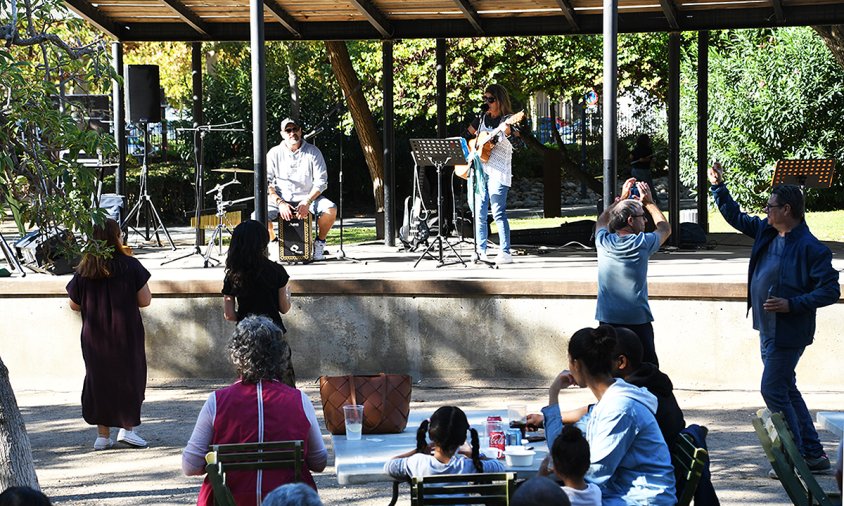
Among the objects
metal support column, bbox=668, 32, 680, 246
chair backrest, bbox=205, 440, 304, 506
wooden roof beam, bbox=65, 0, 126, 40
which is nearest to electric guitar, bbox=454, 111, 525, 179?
metal support column, bbox=668, 32, 680, 246

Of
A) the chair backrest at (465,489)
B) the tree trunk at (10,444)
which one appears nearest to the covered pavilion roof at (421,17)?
the tree trunk at (10,444)

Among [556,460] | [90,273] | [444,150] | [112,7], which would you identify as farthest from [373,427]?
[112,7]

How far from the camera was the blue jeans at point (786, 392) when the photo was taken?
7.08 metres

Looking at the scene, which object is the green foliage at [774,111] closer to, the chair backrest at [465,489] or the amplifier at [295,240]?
the amplifier at [295,240]

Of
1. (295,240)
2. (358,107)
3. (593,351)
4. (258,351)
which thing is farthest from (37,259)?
(593,351)

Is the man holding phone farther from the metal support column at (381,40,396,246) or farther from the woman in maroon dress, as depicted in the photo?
the metal support column at (381,40,396,246)

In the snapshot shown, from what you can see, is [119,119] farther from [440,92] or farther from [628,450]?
[628,450]

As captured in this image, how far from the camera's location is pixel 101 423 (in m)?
8.15

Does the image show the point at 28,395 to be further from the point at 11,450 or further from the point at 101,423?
the point at 11,450

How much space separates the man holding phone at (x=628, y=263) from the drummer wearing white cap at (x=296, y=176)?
5412mm

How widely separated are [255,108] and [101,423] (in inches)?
139

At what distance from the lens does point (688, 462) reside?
496 centimetres

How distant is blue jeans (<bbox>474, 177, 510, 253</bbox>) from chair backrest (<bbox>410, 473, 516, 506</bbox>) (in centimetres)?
736

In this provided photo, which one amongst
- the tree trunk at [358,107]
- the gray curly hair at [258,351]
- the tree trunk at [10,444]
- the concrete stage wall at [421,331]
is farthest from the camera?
the tree trunk at [358,107]
